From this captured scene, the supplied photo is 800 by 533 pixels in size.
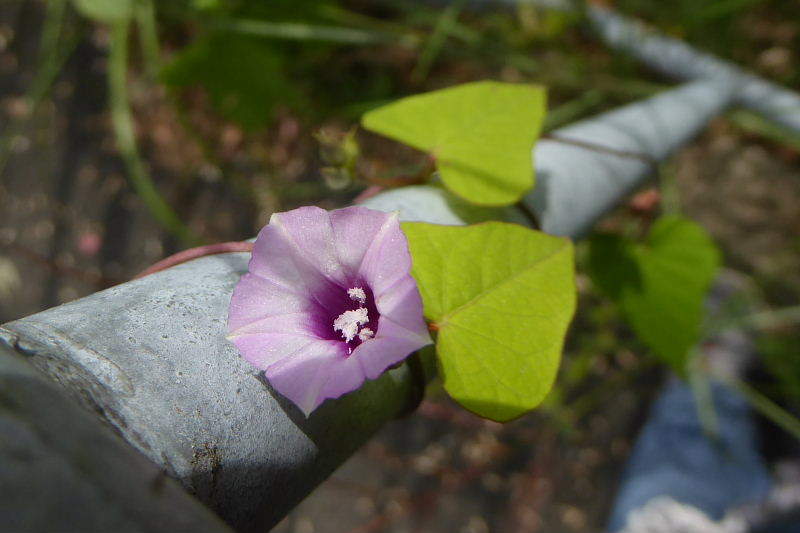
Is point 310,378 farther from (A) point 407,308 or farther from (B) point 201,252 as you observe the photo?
(B) point 201,252

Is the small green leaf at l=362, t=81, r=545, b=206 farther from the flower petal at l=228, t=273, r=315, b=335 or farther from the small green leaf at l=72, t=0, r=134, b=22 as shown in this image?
the small green leaf at l=72, t=0, r=134, b=22

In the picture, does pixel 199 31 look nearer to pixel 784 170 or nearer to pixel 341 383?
pixel 341 383

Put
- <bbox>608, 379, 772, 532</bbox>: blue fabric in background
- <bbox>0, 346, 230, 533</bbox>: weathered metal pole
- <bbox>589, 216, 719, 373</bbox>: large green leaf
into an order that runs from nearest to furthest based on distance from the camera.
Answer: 1. <bbox>0, 346, 230, 533</bbox>: weathered metal pole
2. <bbox>589, 216, 719, 373</bbox>: large green leaf
3. <bbox>608, 379, 772, 532</bbox>: blue fabric in background

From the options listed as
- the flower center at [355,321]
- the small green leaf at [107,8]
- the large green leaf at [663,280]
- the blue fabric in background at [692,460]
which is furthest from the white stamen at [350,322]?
the blue fabric in background at [692,460]

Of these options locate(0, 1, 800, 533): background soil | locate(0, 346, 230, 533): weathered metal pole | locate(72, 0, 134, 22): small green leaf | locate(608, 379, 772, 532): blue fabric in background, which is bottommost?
locate(608, 379, 772, 532): blue fabric in background

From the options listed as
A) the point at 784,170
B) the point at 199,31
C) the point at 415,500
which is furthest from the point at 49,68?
the point at 784,170

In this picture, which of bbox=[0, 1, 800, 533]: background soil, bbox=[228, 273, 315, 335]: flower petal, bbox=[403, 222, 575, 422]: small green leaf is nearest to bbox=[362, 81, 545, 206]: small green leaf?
bbox=[403, 222, 575, 422]: small green leaf
